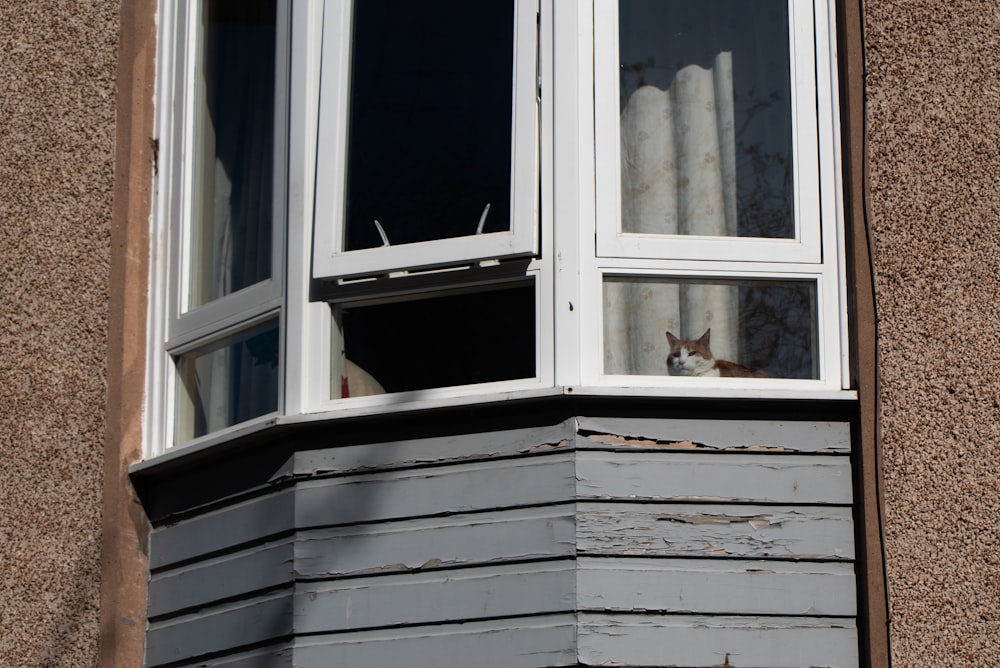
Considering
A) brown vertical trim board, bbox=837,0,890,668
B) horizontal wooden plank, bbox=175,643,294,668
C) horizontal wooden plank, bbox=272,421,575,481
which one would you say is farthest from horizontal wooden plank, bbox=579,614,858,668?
horizontal wooden plank, bbox=175,643,294,668

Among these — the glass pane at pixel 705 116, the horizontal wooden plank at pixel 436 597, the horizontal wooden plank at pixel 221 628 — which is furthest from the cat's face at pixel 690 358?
the horizontal wooden plank at pixel 221 628

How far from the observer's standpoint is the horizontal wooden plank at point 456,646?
13.9 ft

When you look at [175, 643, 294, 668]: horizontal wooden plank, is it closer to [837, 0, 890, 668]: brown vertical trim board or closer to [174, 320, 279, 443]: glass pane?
[174, 320, 279, 443]: glass pane

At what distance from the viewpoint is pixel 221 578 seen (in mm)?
4848

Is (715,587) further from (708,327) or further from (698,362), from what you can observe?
(708,327)

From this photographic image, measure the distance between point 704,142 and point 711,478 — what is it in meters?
1.16

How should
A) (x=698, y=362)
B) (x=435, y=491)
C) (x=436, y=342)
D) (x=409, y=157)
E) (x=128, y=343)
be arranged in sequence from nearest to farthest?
1. (x=435, y=491)
2. (x=698, y=362)
3. (x=436, y=342)
4. (x=409, y=157)
5. (x=128, y=343)

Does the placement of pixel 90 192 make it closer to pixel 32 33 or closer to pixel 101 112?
pixel 101 112

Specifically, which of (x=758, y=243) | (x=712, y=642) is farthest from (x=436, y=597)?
(x=758, y=243)

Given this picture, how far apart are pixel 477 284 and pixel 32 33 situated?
228 centimetres

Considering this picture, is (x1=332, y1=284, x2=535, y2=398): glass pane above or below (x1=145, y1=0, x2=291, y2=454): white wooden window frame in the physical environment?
below

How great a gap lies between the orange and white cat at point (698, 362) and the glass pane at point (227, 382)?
1.33 metres

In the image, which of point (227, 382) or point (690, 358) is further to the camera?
point (227, 382)

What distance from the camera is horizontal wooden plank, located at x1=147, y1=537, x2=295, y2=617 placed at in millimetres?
4645
